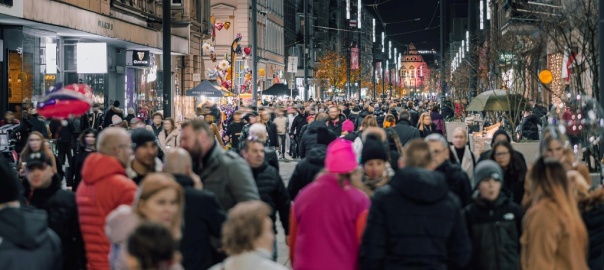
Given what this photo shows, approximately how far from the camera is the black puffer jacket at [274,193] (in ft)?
34.9

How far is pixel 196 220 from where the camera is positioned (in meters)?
7.99

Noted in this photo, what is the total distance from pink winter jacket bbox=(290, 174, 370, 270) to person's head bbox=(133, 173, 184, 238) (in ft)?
4.90

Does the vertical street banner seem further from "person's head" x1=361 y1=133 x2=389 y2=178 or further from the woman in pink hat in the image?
the woman in pink hat

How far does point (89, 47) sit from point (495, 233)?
3098 centimetres

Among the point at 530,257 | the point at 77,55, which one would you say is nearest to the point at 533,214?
the point at 530,257

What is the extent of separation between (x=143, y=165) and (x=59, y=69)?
2964 centimetres

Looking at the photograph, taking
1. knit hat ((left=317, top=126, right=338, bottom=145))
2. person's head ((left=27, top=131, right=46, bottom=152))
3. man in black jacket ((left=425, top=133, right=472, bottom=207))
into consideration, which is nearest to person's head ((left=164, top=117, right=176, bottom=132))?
person's head ((left=27, top=131, right=46, bottom=152))

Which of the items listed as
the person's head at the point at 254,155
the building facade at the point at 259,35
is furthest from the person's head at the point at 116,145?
the building facade at the point at 259,35

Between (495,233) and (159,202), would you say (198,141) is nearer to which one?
(495,233)

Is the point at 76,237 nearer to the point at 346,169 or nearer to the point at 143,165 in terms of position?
the point at 143,165

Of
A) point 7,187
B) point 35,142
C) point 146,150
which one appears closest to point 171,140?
point 35,142

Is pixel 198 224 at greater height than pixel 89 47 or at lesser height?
lesser

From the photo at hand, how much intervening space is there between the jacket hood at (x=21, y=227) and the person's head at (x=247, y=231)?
6.15 feet

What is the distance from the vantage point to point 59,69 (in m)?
38.4
